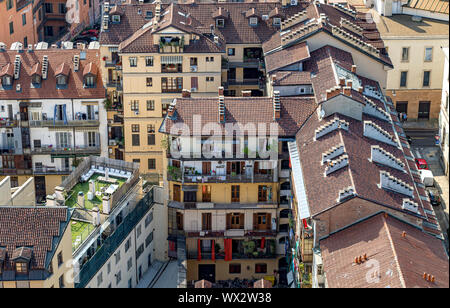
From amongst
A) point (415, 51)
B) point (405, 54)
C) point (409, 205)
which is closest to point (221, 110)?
point (409, 205)

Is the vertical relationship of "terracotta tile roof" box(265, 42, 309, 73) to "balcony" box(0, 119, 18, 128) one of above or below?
above

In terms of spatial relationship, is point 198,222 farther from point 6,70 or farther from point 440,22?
point 440,22

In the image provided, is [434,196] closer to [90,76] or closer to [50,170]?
[90,76]

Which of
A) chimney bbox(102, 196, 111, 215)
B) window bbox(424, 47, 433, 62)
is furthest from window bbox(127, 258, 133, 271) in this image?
window bbox(424, 47, 433, 62)

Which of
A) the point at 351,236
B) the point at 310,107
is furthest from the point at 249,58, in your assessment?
the point at 351,236

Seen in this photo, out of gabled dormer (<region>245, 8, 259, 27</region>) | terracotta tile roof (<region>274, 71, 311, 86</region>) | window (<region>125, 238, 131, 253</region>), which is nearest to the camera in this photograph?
window (<region>125, 238, 131, 253</region>)

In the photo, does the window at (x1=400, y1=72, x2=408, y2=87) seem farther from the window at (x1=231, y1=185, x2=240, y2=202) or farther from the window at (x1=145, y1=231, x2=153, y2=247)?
the window at (x1=145, y1=231, x2=153, y2=247)
